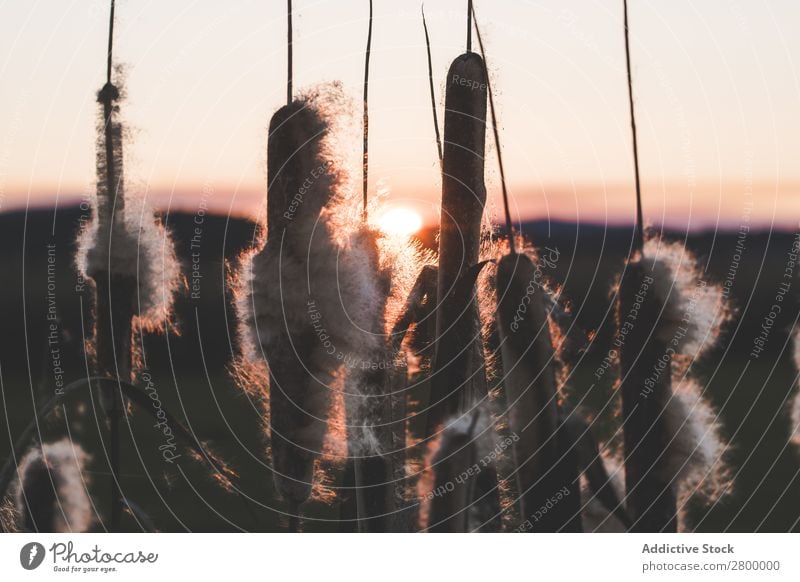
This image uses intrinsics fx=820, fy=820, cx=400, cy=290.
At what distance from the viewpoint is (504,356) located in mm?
849

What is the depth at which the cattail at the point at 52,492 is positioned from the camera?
88cm

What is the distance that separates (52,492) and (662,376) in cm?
67

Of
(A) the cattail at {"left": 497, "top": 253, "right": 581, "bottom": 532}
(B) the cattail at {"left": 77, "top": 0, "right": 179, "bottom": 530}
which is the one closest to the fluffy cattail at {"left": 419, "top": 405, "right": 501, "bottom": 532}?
(A) the cattail at {"left": 497, "top": 253, "right": 581, "bottom": 532}

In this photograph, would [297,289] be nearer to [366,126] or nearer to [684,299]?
[366,126]

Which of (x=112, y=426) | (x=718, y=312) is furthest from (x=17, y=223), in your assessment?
(x=718, y=312)

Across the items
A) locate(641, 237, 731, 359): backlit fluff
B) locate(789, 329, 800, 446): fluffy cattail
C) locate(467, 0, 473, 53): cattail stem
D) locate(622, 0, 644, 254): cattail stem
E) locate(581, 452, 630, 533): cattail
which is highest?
locate(467, 0, 473, 53): cattail stem

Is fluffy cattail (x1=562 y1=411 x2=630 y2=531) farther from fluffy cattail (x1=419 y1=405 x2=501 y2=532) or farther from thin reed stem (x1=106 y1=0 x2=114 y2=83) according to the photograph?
thin reed stem (x1=106 y1=0 x2=114 y2=83)

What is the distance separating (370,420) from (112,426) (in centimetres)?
28

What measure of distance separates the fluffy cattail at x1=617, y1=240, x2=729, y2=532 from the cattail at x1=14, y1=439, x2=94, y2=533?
0.60 metres

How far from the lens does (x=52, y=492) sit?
0.89m

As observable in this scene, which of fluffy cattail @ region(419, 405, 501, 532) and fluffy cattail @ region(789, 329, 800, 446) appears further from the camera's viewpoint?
fluffy cattail @ region(789, 329, 800, 446)

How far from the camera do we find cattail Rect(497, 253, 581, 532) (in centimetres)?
82

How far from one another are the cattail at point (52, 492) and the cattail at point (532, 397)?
0.48m
